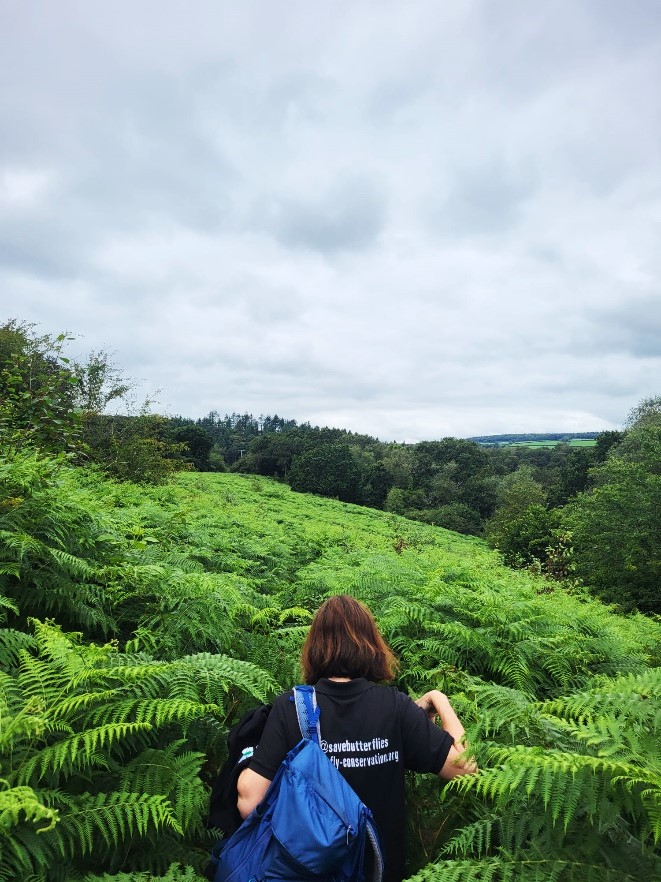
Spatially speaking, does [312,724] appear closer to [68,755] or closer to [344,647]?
[344,647]

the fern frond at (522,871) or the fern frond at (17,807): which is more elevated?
the fern frond at (17,807)

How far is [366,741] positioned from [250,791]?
0.60 meters

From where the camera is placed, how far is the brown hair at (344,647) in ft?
8.82

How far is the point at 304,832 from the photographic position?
198cm

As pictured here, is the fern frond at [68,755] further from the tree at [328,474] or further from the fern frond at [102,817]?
the tree at [328,474]

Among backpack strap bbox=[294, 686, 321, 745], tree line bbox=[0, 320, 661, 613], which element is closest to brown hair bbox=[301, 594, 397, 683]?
backpack strap bbox=[294, 686, 321, 745]

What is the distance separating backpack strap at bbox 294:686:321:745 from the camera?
2.33 metres

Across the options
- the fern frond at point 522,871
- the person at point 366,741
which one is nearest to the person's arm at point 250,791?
the person at point 366,741

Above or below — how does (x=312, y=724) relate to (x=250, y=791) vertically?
above

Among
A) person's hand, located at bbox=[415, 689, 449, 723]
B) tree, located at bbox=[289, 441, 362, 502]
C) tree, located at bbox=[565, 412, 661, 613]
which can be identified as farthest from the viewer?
tree, located at bbox=[289, 441, 362, 502]

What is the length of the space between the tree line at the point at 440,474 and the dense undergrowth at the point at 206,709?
405 cm

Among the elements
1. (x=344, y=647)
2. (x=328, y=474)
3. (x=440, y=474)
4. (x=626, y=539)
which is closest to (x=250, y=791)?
(x=344, y=647)

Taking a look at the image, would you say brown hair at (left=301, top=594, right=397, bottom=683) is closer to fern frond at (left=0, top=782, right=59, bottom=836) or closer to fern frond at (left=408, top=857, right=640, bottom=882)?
fern frond at (left=408, top=857, right=640, bottom=882)

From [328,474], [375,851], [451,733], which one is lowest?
[328,474]
